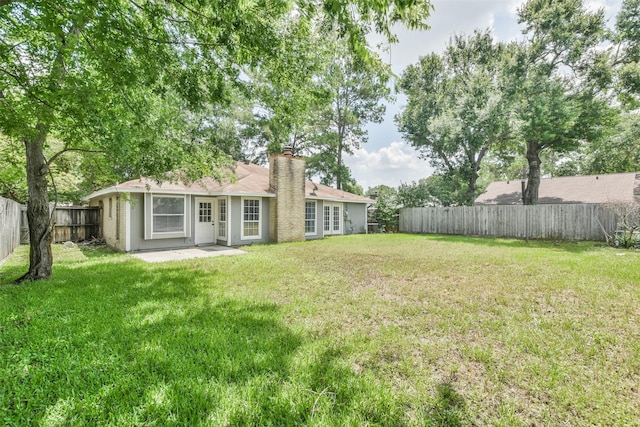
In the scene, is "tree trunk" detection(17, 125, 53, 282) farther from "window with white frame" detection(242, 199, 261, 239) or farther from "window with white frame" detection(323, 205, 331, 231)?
"window with white frame" detection(323, 205, 331, 231)

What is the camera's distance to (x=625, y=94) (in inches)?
590

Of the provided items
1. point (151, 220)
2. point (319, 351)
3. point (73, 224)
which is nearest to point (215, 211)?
point (151, 220)

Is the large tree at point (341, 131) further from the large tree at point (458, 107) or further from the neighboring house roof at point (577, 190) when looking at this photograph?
the neighboring house roof at point (577, 190)

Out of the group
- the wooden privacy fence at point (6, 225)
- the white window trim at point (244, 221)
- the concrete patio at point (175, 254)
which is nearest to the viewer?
the wooden privacy fence at point (6, 225)

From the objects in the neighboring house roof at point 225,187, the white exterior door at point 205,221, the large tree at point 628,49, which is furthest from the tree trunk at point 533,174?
the white exterior door at point 205,221

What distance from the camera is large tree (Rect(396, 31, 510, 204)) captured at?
50.7ft

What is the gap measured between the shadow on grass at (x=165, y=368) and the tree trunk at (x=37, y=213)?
55.0 inches

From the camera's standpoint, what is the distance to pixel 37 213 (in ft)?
18.2

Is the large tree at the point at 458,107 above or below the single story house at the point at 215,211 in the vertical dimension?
above

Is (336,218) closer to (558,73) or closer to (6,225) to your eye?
(6,225)

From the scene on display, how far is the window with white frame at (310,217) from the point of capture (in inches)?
572

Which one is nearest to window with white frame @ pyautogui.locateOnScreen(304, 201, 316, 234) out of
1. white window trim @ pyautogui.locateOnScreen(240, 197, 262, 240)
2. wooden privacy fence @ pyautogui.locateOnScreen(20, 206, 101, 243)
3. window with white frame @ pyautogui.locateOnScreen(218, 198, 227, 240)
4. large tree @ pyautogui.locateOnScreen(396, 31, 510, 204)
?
white window trim @ pyautogui.locateOnScreen(240, 197, 262, 240)

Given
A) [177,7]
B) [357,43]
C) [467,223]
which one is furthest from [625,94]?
[177,7]

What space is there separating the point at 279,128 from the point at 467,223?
561 inches
